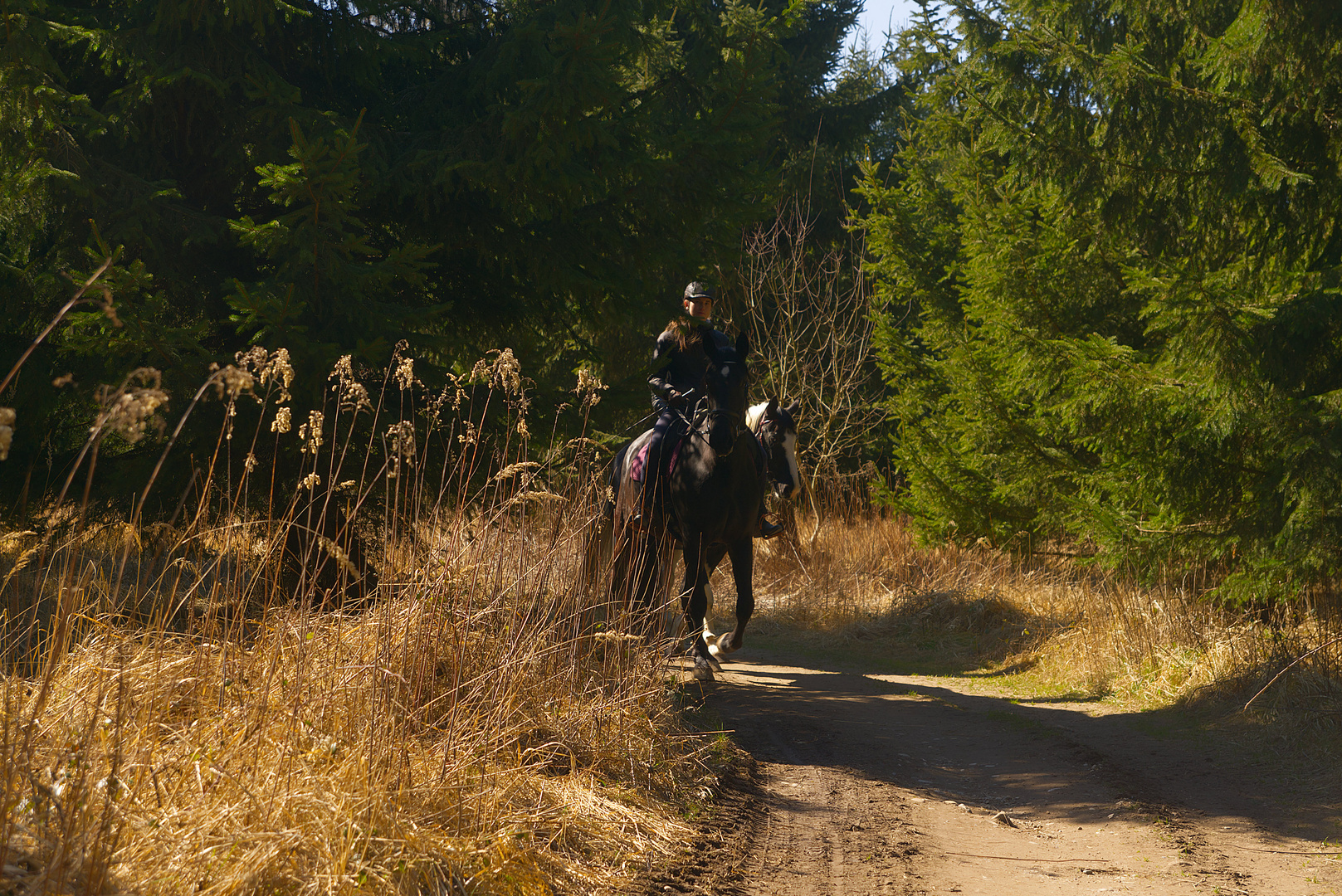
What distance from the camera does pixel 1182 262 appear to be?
6.93 m

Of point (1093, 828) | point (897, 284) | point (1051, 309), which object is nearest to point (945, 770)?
point (1093, 828)

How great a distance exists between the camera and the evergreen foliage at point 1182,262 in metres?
6.43

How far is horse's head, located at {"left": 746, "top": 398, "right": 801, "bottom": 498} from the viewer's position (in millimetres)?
7832

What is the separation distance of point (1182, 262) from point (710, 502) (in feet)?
12.7

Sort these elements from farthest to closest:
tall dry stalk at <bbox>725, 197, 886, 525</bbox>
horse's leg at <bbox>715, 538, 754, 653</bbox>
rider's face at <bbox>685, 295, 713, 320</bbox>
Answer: tall dry stalk at <bbox>725, 197, 886, 525</bbox>
rider's face at <bbox>685, 295, 713, 320</bbox>
horse's leg at <bbox>715, 538, 754, 653</bbox>

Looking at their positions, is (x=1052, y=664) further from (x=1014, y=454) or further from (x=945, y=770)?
(x=945, y=770)

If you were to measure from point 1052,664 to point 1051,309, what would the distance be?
3.70m

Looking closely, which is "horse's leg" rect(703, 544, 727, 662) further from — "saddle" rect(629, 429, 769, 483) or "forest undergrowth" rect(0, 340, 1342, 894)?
"forest undergrowth" rect(0, 340, 1342, 894)

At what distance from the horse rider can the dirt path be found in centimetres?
176

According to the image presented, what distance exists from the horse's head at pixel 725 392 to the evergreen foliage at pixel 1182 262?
2.64 meters

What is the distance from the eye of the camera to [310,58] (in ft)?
25.5

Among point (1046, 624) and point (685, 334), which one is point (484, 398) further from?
point (1046, 624)

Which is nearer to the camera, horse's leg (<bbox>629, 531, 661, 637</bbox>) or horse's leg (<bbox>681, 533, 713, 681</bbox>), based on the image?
horse's leg (<bbox>629, 531, 661, 637</bbox>)

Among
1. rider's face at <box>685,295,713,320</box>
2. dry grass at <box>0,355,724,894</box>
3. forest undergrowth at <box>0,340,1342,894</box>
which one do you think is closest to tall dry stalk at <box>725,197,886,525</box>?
rider's face at <box>685,295,713,320</box>
